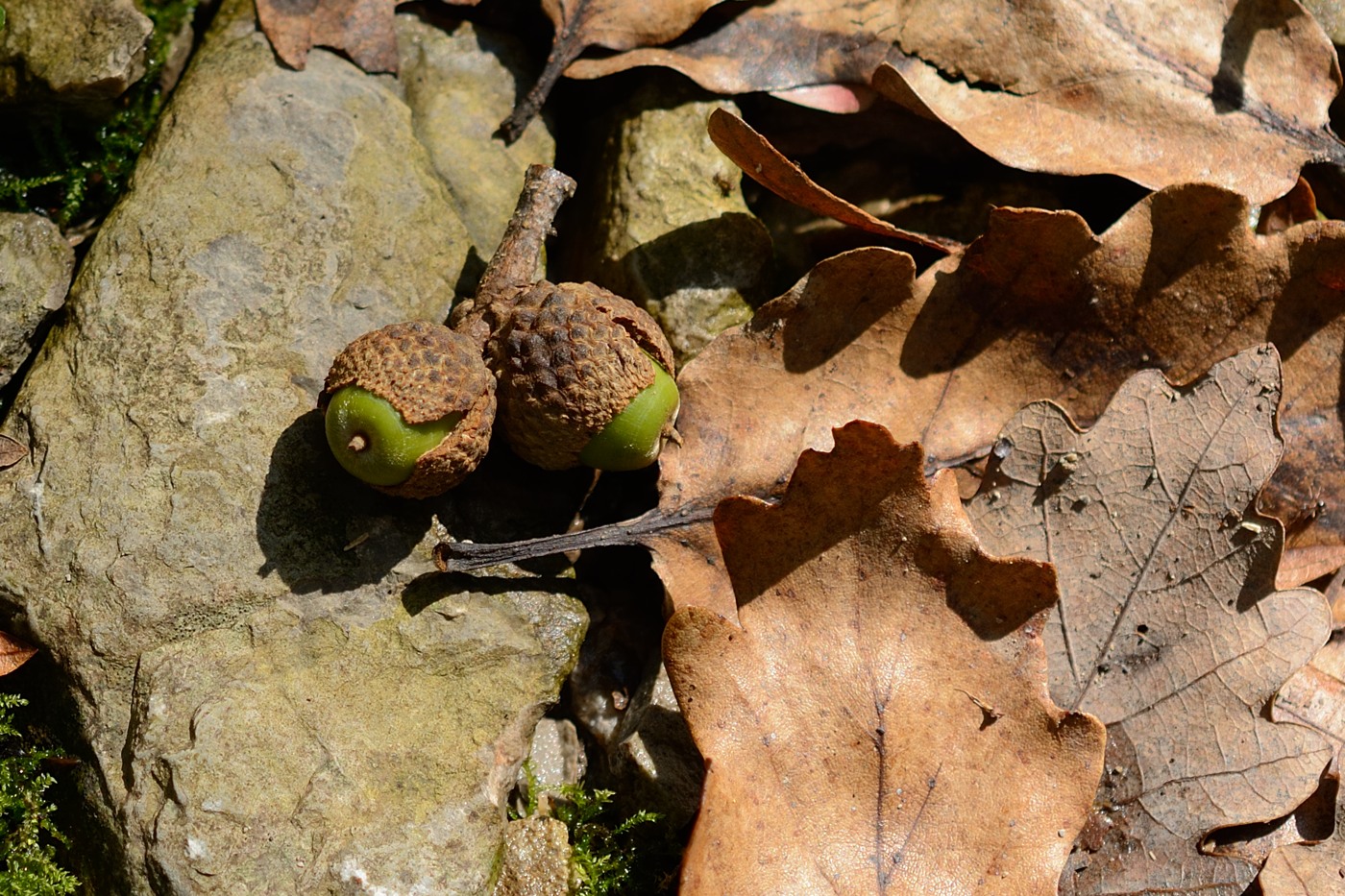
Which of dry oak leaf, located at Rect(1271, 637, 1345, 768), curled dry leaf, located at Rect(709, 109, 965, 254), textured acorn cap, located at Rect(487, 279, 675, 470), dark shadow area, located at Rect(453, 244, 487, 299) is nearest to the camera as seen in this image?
textured acorn cap, located at Rect(487, 279, 675, 470)

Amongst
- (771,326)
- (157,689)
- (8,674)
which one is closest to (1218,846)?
(771,326)

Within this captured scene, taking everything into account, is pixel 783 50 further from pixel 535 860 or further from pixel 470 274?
pixel 535 860

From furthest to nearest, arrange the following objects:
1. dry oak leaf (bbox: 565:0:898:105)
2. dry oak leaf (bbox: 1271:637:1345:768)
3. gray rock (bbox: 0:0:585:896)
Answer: dry oak leaf (bbox: 565:0:898:105), dry oak leaf (bbox: 1271:637:1345:768), gray rock (bbox: 0:0:585:896)

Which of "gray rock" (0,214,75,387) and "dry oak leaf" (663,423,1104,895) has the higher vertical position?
"gray rock" (0,214,75,387)

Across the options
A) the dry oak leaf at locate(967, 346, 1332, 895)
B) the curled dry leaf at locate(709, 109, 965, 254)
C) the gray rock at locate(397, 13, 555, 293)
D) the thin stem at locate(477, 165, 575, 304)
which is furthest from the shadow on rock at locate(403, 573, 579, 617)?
the curled dry leaf at locate(709, 109, 965, 254)

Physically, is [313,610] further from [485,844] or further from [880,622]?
[880,622]

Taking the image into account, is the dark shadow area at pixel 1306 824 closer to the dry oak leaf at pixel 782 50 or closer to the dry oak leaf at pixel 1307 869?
the dry oak leaf at pixel 1307 869

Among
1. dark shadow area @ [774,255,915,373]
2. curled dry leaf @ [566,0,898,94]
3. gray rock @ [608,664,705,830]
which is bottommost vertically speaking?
gray rock @ [608,664,705,830]

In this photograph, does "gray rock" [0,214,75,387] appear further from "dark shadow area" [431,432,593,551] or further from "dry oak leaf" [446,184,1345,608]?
"dry oak leaf" [446,184,1345,608]
